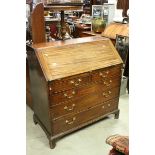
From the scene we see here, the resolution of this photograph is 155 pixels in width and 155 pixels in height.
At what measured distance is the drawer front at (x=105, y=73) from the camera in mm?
2510

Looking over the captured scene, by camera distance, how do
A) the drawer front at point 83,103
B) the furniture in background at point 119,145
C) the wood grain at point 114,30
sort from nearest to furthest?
1. the furniture in background at point 119,145
2. the drawer front at point 83,103
3. the wood grain at point 114,30

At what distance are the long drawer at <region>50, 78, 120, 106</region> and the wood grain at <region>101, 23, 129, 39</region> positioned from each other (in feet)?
4.08

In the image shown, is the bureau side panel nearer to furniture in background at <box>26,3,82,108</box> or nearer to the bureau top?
the bureau top

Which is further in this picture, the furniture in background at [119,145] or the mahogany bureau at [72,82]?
the mahogany bureau at [72,82]

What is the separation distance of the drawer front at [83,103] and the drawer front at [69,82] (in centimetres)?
18

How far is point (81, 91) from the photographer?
2.43m

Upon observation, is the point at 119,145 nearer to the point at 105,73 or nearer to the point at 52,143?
the point at 52,143

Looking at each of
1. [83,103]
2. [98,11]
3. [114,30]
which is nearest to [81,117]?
[83,103]

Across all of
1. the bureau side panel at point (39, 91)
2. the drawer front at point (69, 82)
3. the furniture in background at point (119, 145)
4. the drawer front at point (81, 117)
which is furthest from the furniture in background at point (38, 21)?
the furniture in background at point (119, 145)

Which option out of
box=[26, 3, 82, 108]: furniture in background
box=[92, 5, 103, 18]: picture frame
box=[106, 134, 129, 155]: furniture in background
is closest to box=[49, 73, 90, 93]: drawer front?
box=[26, 3, 82, 108]: furniture in background

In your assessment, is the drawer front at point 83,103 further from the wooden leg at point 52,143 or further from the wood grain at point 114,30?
the wood grain at point 114,30

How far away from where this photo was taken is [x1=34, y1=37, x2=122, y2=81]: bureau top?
86.7 inches
